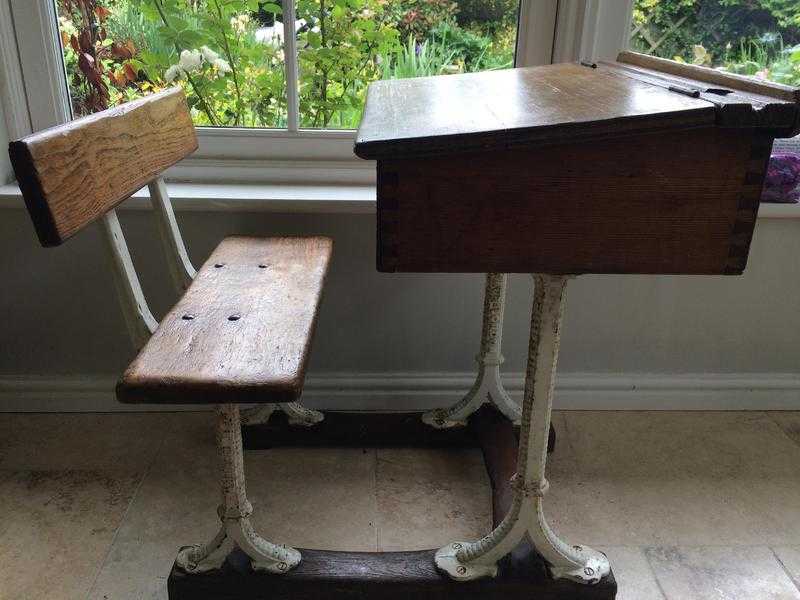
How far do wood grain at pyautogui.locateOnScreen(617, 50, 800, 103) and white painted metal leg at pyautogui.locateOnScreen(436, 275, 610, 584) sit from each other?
372 mm

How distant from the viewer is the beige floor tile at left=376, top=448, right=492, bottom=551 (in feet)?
4.98

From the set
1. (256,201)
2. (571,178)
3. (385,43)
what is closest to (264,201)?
(256,201)

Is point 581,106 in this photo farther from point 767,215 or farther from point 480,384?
point 767,215

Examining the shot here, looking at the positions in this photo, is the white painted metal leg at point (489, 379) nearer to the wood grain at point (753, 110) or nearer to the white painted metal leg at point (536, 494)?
the white painted metal leg at point (536, 494)

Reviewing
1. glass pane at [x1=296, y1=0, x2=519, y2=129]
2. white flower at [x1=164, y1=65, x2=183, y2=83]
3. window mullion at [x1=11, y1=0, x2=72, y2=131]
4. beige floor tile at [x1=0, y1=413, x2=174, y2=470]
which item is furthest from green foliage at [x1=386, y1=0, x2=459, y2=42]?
beige floor tile at [x1=0, y1=413, x2=174, y2=470]

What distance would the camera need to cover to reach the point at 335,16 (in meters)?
1.79

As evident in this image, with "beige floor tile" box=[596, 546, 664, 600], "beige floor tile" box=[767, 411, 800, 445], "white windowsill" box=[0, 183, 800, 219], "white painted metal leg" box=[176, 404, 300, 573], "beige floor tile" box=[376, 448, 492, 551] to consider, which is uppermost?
"white windowsill" box=[0, 183, 800, 219]

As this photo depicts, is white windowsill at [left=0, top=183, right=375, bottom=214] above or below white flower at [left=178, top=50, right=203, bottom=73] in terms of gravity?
below

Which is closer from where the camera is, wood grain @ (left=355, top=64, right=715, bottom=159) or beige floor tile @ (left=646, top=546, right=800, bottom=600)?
wood grain @ (left=355, top=64, right=715, bottom=159)

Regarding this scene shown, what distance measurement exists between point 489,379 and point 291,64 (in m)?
0.93

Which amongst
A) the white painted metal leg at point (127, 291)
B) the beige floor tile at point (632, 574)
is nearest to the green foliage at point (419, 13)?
the white painted metal leg at point (127, 291)

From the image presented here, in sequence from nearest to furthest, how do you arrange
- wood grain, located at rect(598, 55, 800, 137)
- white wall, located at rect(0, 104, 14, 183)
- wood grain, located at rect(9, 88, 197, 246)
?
wood grain, located at rect(598, 55, 800, 137) → wood grain, located at rect(9, 88, 197, 246) → white wall, located at rect(0, 104, 14, 183)

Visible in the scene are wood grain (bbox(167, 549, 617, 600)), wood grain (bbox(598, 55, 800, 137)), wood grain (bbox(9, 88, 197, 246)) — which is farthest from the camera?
wood grain (bbox(167, 549, 617, 600))

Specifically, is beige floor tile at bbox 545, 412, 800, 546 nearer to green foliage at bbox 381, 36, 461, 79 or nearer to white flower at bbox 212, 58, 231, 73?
green foliage at bbox 381, 36, 461, 79
